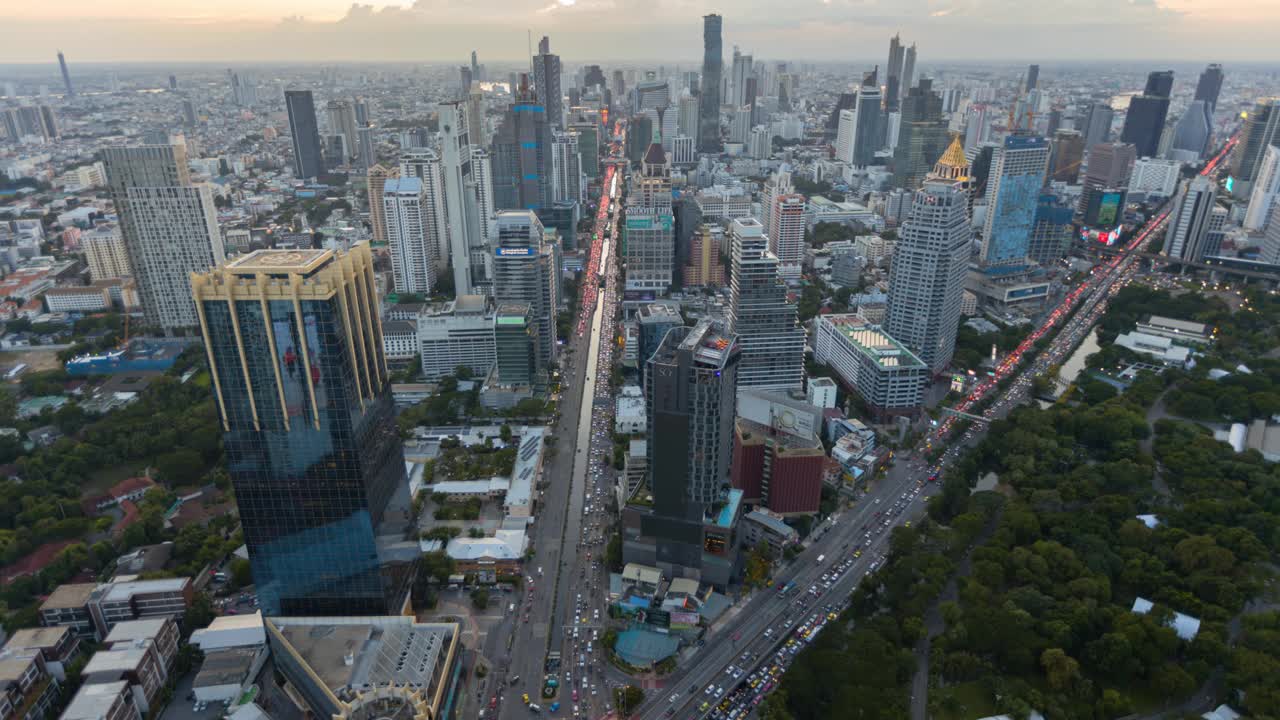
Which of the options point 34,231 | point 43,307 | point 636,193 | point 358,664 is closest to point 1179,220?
point 636,193

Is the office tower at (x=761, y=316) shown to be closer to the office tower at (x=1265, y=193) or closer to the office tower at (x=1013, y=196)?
the office tower at (x=1013, y=196)

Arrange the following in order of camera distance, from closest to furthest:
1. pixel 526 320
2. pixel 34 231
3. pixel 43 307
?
pixel 526 320
pixel 43 307
pixel 34 231

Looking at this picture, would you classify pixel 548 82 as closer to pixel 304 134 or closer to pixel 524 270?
pixel 304 134

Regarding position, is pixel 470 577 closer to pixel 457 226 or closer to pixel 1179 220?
pixel 457 226

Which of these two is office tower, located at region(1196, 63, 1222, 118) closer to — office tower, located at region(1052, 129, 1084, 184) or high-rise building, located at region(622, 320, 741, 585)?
office tower, located at region(1052, 129, 1084, 184)

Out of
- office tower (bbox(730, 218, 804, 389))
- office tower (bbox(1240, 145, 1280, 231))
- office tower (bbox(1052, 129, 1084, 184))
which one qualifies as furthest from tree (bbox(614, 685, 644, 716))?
office tower (bbox(1052, 129, 1084, 184))

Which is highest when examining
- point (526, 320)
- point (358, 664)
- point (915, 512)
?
point (526, 320)
